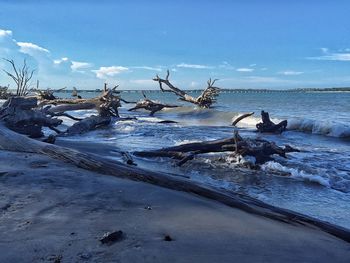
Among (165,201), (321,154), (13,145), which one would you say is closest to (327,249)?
(165,201)

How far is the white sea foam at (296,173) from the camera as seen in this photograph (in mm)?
7571

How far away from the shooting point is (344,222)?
520 centimetres

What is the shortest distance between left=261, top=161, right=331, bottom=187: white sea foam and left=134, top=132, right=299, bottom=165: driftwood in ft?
0.82

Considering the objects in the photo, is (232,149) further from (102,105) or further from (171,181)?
(102,105)

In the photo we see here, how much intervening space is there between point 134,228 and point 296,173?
548 cm

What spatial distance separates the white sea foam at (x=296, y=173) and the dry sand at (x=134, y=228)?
12.9 ft

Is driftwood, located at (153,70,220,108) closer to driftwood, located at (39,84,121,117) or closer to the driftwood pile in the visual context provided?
driftwood, located at (39,84,121,117)

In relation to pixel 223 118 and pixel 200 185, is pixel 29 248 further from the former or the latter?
pixel 223 118

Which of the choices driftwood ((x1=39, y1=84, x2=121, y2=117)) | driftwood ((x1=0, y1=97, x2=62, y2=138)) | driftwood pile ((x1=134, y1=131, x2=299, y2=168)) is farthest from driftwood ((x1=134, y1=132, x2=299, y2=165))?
driftwood ((x1=39, y1=84, x2=121, y2=117))

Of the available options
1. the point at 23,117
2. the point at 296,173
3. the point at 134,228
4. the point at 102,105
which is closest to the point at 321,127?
the point at 102,105

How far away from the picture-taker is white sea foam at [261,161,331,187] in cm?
757

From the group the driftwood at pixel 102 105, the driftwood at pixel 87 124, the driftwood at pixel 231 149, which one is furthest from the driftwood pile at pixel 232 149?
the driftwood at pixel 102 105

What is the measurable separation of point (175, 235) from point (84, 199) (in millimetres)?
1369

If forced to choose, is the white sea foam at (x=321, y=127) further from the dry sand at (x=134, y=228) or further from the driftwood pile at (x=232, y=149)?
the dry sand at (x=134, y=228)
